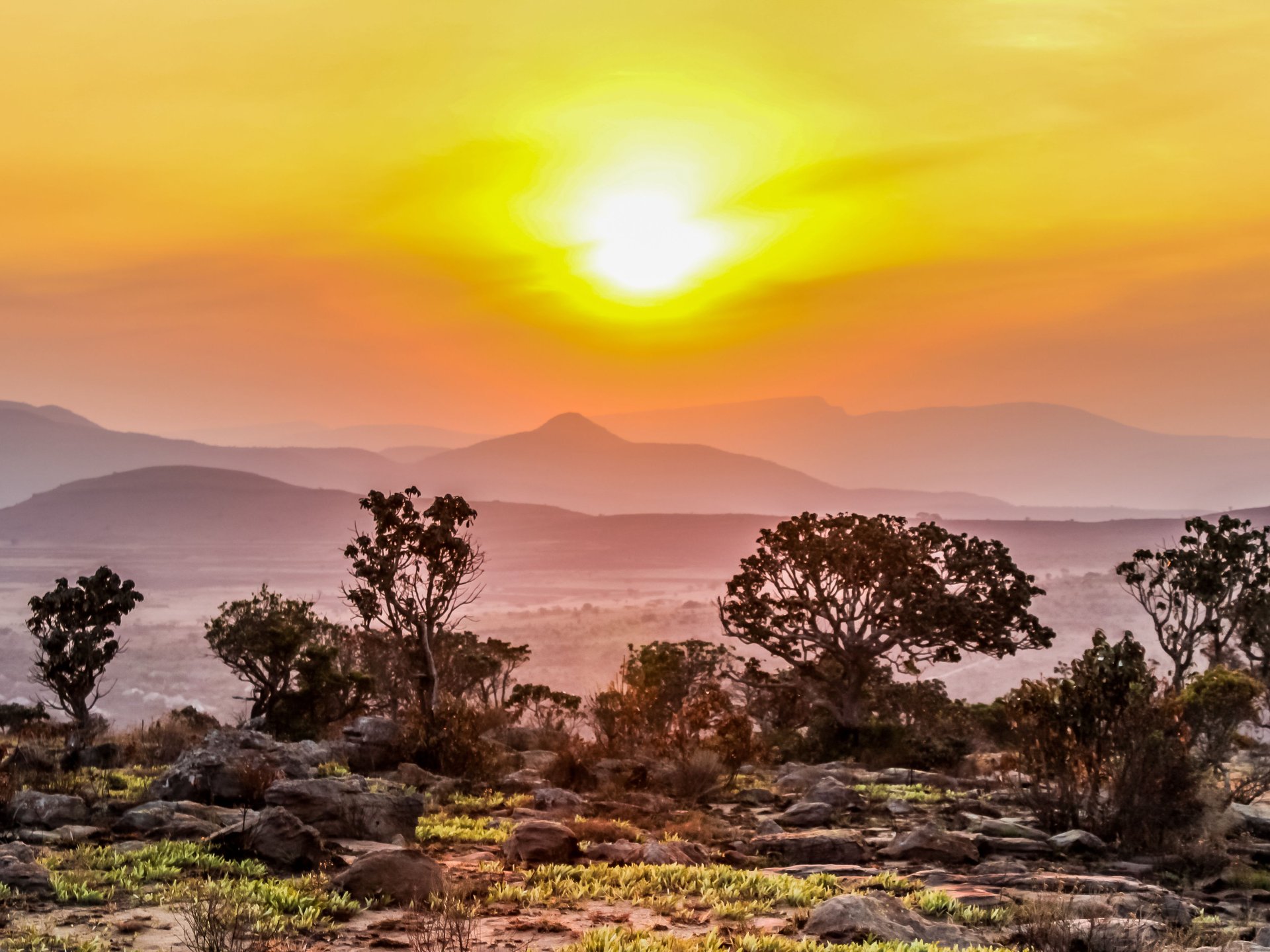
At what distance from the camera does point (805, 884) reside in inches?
521

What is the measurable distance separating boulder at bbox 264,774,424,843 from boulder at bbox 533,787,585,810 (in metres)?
3.81

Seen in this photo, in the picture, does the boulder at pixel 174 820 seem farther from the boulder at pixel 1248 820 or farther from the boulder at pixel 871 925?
the boulder at pixel 1248 820

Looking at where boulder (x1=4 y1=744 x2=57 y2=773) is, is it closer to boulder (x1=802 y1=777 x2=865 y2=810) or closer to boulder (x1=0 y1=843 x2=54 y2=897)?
boulder (x1=0 y1=843 x2=54 y2=897)

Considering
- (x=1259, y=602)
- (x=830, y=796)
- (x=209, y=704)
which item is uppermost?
(x=1259, y=602)

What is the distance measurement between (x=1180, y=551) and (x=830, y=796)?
27.8 meters

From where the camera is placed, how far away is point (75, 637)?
29250mm

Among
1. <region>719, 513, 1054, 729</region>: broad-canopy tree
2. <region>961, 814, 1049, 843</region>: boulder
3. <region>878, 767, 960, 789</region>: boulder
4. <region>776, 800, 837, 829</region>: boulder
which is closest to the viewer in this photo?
<region>961, 814, 1049, 843</region>: boulder

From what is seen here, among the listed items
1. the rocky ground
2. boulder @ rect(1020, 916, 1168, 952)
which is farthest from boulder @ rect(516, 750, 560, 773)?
boulder @ rect(1020, 916, 1168, 952)

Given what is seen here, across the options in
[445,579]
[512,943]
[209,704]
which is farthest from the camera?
[209,704]

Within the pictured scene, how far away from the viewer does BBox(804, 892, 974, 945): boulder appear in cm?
1069

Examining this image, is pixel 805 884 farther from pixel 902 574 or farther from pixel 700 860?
pixel 902 574

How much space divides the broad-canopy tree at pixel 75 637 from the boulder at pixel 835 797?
19530 millimetres

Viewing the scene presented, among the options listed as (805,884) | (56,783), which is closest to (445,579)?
(56,783)

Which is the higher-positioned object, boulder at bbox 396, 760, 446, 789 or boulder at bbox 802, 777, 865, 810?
boulder at bbox 396, 760, 446, 789
